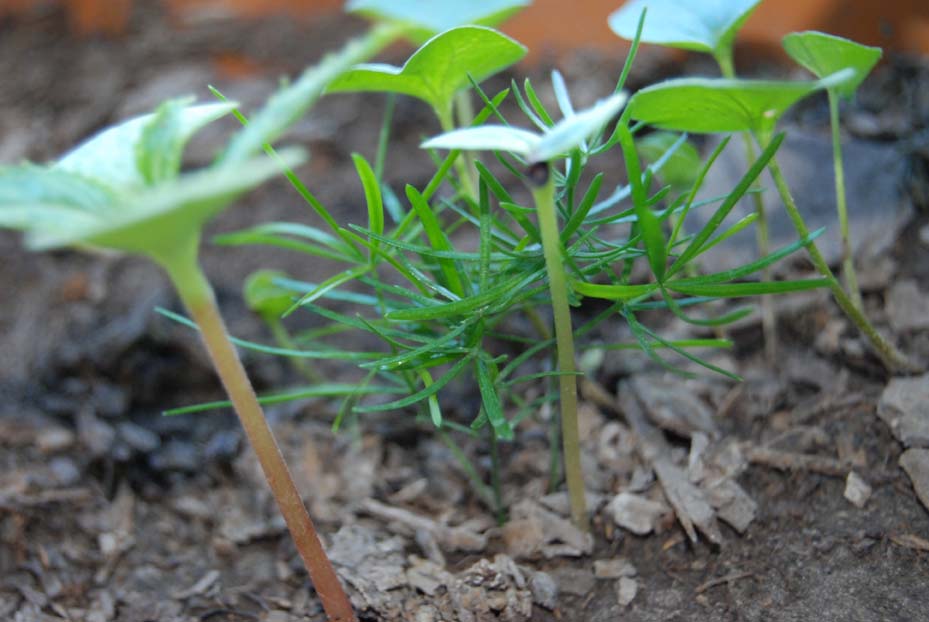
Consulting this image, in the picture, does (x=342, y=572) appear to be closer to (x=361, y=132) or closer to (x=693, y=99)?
(x=693, y=99)

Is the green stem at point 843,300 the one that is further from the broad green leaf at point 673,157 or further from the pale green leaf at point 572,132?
the pale green leaf at point 572,132

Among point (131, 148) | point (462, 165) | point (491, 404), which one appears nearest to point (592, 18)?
point (462, 165)

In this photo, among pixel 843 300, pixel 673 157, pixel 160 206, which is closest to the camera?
pixel 160 206

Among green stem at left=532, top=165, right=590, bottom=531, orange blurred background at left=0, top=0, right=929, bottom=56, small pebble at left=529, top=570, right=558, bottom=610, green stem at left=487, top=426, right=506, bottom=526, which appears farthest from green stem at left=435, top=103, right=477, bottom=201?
orange blurred background at left=0, top=0, right=929, bottom=56

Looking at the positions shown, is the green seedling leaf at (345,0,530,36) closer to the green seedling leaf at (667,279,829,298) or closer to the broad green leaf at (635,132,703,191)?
the broad green leaf at (635,132,703,191)

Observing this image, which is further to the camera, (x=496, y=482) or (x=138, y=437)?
(x=138, y=437)

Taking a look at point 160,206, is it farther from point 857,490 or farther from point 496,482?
point 857,490
